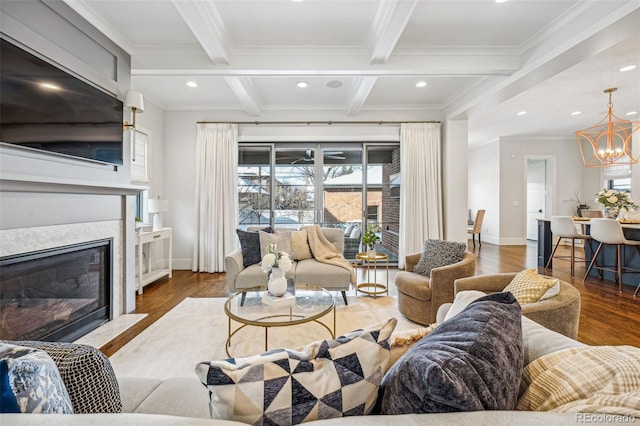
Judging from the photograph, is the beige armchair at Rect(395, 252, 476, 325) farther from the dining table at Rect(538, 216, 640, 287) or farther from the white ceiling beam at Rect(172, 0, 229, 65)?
the dining table at Rect(538, 216, 640, 287)

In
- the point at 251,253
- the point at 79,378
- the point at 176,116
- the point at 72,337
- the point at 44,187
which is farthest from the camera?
the point at 176,116

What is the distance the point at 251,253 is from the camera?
3354 millimetres

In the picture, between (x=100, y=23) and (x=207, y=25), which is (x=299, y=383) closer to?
(x=207, y=25)

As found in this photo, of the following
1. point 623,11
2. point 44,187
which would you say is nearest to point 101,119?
point 44,187

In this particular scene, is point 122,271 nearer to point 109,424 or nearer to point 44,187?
point 44,187

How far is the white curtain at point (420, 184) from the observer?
489 cm

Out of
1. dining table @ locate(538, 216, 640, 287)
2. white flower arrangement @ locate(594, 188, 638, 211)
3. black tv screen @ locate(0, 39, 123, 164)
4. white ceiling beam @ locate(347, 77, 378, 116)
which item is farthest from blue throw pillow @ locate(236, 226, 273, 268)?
white flower arrangement @ locate(594, 188, 638, 211)

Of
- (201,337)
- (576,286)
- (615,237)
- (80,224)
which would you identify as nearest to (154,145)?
(80,224)

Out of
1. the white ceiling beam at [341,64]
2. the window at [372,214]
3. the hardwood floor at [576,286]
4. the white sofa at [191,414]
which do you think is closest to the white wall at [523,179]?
the hardwood floor at [576,286]

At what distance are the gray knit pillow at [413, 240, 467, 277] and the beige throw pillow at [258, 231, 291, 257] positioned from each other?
1.48 m

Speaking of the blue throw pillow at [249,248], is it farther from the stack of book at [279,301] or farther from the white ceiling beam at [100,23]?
the white ceiling beam at [100,23]

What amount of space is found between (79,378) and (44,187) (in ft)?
6.14

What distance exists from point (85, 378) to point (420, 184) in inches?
189

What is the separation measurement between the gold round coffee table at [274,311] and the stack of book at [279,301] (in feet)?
0.07
